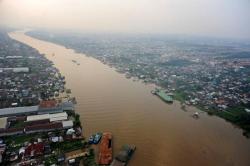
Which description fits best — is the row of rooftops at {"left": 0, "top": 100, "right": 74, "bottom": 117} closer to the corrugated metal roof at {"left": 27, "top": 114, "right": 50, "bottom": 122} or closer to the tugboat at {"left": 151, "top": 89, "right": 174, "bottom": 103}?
the corrugated metal roof at {"left": 27, "top": 114, "right": 50, "bottom": 122}

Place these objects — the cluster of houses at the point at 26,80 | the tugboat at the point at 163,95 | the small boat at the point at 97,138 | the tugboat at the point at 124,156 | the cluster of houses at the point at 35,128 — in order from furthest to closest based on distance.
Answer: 1. the tugboat at the point at 163,95
2. the cluster of houses at the point at 26,80
3. the small boat at the point at 97,138
4. the cluster of houses at the point at 35,128
5. the tugboat at the point at 124,156

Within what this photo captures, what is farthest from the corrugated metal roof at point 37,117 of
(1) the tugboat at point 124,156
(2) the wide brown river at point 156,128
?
(1) the tugboat at point 124,156

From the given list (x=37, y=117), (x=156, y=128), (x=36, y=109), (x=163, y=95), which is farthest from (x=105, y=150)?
(x=163, y=95)

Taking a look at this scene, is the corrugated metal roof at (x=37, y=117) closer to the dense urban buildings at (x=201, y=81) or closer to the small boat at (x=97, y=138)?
the small boat at (x=97, y=138)

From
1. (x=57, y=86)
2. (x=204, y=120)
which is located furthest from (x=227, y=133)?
(x=57, y=86)

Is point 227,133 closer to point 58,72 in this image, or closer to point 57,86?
point 57,86

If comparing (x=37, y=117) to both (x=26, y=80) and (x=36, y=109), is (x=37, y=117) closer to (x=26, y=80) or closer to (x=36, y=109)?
(x=36, y=109)

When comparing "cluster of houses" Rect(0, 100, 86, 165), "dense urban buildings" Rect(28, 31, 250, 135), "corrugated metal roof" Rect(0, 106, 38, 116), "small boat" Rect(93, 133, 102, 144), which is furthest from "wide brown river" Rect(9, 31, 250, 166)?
"corrugated metal roof" Rect(0, 106, 38, 116)

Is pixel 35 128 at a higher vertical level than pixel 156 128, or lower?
higher
